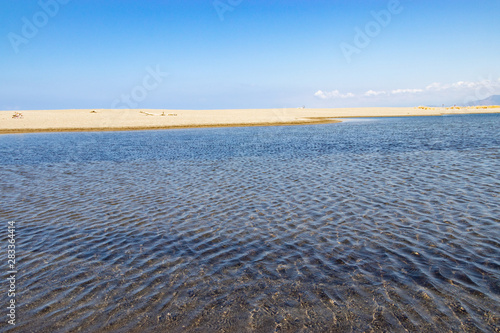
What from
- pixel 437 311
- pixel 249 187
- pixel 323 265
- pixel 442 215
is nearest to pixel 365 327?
pixel 437 311

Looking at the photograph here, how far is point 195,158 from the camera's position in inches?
1155

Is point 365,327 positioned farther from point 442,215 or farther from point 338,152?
point 338,152

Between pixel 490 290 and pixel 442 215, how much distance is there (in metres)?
5.26

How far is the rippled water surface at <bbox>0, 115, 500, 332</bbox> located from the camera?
6668 mm

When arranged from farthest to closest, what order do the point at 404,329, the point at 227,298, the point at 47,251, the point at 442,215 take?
1. the point at 442,215
2. the point at 47,251
3. the point at 227,298
4. the point at 404,329

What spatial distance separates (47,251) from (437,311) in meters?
10.7

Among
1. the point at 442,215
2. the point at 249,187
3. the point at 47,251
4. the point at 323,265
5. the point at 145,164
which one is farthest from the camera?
the point at 145,164

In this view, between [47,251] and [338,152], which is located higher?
[47,251]

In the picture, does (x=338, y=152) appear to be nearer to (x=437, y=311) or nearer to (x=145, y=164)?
(x=145, y=164)

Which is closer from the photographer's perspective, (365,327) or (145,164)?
(365,327)

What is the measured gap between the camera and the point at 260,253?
9531 mm

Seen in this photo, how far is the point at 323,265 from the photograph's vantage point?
8.69 m

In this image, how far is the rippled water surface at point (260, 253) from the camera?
6668 mm

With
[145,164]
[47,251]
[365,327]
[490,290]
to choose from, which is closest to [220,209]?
[47,251]
